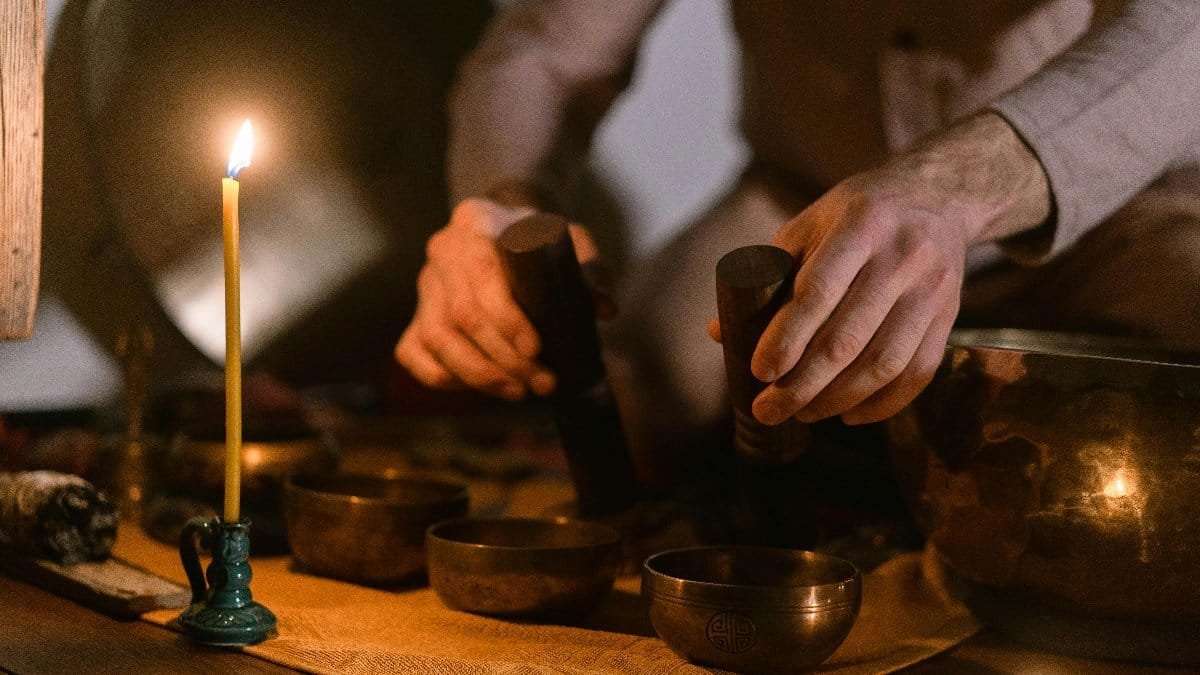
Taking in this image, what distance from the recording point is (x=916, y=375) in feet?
2.27

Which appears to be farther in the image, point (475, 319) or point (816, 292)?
point (475, 319)

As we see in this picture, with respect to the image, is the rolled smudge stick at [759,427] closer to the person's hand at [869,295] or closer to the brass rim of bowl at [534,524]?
the person's hand at [869,295]

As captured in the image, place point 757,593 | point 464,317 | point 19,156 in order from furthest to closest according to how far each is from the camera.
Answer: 1. point 464,317
2. point 19,156
3. point 757,593

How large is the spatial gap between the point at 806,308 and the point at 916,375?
10 cm

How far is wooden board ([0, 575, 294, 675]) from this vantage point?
66 cm

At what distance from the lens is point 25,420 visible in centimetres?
138

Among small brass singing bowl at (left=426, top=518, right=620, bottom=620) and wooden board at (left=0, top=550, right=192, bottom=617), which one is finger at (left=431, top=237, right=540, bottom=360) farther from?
wooden board at (left=0, top=550, right=192, bottom=617)

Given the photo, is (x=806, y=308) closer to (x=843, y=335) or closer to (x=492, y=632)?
(x=843, y=335)

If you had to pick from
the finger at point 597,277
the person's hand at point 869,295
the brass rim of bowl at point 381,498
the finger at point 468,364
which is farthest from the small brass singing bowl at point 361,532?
the person's hand at point 869,295

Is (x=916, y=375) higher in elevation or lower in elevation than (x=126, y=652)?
higher

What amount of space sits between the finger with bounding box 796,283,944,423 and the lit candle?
351mm

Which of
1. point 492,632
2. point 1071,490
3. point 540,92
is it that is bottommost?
point 492,632

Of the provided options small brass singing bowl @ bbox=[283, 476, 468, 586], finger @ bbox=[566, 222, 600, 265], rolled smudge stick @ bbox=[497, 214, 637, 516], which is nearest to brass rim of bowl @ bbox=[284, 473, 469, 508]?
small brass singing bowl @ bbox=[283, 476, 468, 586]

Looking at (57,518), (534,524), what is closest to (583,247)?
(534,524)
